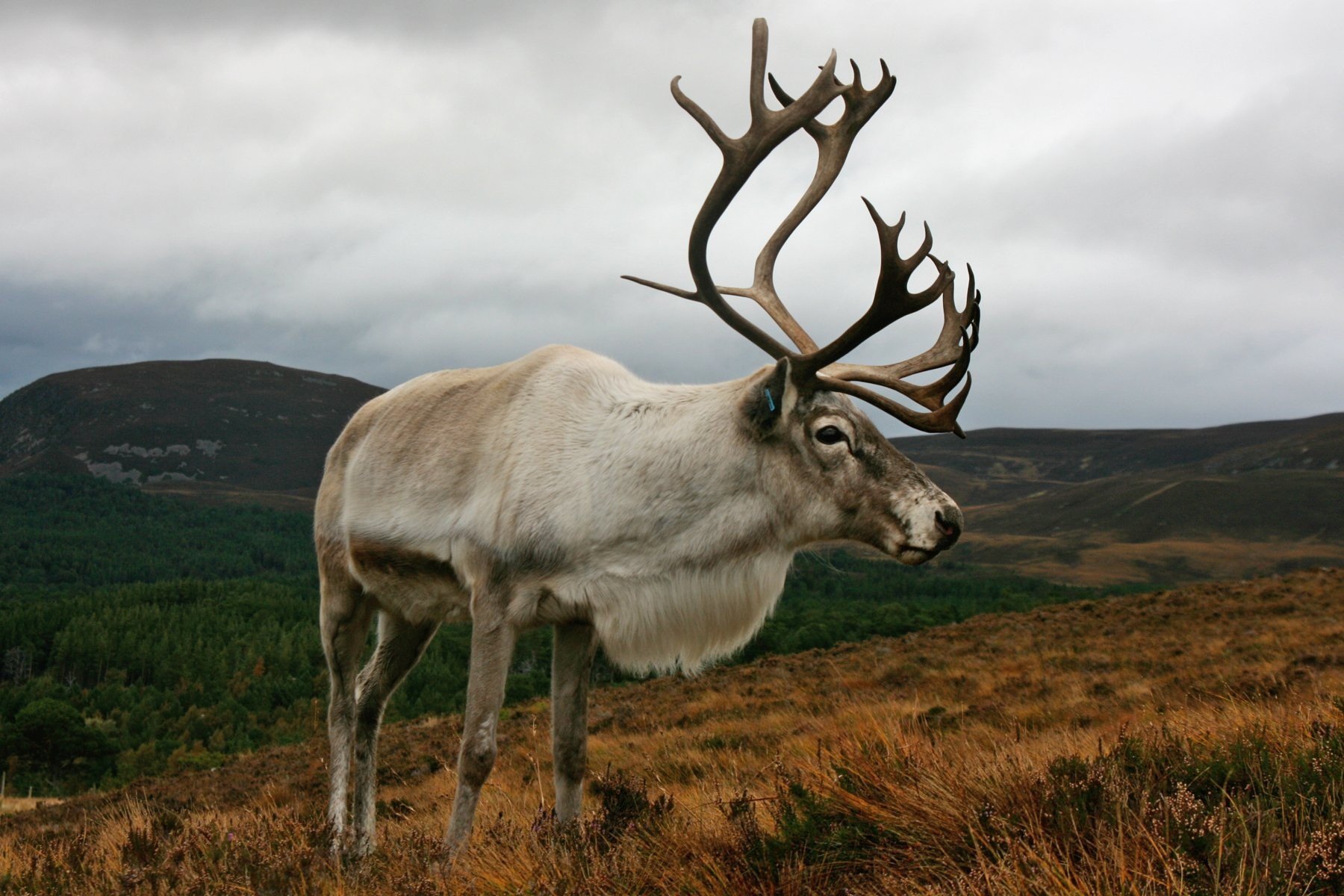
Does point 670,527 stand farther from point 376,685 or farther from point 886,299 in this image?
point 376,685

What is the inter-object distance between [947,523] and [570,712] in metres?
2.37

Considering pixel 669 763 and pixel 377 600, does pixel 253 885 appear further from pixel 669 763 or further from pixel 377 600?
pixel 669 763

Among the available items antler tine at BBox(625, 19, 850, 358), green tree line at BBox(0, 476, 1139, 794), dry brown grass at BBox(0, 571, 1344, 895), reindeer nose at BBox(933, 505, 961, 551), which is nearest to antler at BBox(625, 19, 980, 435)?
antler tine at BBox(625, 19, 850, 358)

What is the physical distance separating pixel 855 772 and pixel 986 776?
1.73 ft

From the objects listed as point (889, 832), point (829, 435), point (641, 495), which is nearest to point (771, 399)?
point (829, 435)

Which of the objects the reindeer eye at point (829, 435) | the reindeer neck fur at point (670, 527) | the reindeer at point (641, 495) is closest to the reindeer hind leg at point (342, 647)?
the reindeer at point (641, 495)

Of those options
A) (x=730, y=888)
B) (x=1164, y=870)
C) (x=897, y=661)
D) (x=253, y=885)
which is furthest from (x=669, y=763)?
(x=897, y=661)

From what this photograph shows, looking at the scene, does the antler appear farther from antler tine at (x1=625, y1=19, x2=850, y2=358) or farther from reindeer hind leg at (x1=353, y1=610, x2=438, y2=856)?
reindeer hind leg at (x1=353, y1=610, x2=438, y2=856)

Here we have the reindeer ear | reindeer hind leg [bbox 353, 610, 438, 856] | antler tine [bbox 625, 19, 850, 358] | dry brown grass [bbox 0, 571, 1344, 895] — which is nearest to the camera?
dry brown grass [bbox 0, 571, 1344, 895]

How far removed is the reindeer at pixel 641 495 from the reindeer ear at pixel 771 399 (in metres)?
0.01

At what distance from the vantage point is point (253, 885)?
4.02 metres

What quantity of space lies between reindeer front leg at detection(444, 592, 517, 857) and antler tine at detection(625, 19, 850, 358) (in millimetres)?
2239

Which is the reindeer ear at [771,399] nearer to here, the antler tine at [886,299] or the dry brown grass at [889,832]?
the antler tine at [886,299]

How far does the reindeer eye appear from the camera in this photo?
512 centimetres
